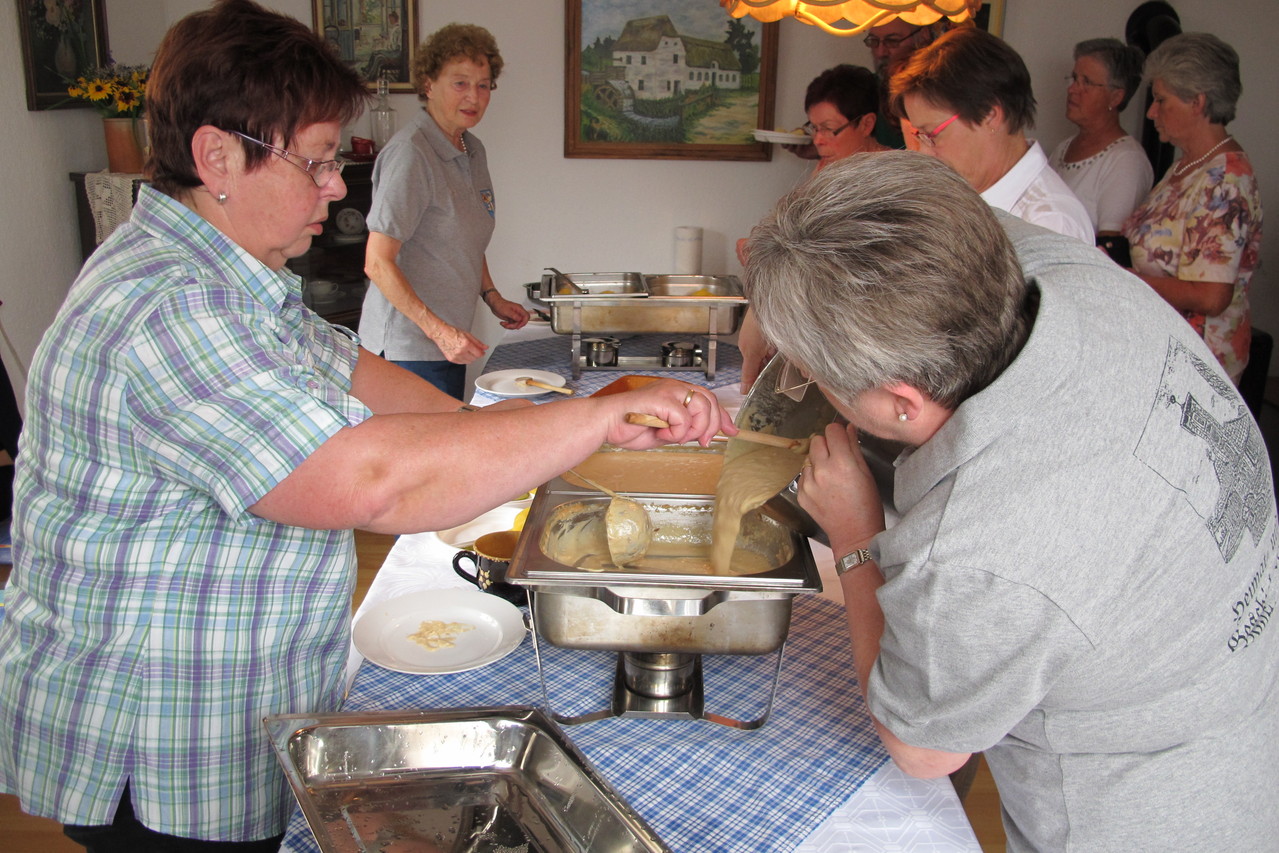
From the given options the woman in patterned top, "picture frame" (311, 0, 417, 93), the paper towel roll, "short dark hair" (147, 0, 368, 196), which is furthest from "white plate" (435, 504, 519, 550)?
"picture frame" (311, 0, 417, 93)

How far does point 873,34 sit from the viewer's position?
13.7ft

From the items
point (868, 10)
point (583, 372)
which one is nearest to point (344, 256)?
point (583, 372)

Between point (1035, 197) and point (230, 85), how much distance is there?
1838 mm

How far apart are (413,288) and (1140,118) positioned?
3.64 metres

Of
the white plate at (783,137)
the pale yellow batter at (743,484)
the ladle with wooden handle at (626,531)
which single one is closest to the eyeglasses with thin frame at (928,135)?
the pale yellow batter at (743,484)

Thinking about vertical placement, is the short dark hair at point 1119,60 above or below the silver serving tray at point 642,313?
above

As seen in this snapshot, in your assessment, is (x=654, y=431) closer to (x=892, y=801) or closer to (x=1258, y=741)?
(x=892, y=801)

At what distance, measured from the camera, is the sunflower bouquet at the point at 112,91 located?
4090 millimetres

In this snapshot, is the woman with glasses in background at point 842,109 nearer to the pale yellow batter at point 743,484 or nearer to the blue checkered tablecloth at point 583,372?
the blue checkered tablecloth at point 583,372

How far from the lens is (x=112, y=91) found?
162 inches

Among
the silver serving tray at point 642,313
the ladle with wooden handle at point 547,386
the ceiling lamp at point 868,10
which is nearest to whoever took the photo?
the ceiling lamp at point 868,10

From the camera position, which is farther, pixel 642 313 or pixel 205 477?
pixel 642 313

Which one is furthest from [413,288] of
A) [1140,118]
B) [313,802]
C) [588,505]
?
[1140,118]

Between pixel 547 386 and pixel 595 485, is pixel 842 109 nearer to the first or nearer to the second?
pixel 547 386
